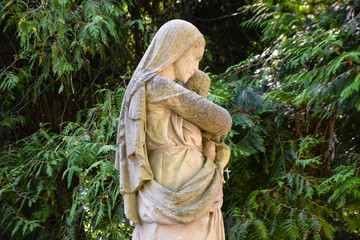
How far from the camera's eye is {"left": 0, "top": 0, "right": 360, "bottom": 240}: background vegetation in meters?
5.44

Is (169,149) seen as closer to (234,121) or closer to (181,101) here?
(181,101)

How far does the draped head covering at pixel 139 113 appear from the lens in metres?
3.29

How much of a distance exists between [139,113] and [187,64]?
1.61 feet

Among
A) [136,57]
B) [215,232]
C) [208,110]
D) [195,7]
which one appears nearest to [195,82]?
[208,110]

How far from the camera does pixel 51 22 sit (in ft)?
19.4

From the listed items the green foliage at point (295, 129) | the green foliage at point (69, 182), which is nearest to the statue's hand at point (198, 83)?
the green foliage at point (295, 129)

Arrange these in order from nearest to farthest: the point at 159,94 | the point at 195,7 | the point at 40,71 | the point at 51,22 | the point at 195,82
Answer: the point at 159,94
the point at 195,82
the point at 51,22
the point at 40,71
the point at 195,7

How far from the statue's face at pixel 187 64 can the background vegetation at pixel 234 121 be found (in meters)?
1.88

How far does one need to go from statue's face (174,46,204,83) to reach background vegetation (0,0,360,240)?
188 centimetres

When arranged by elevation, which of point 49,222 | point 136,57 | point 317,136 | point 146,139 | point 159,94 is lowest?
point 49,222

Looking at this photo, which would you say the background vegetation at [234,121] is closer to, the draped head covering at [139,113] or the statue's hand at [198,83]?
the statue's hand at [198,83]

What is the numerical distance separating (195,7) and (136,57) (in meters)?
1.45

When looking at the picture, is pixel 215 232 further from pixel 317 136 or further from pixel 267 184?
pixel 317 136

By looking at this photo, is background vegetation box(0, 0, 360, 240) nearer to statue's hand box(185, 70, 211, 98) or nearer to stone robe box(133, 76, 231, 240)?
statue's hand box(185, 70, 211, 98)
